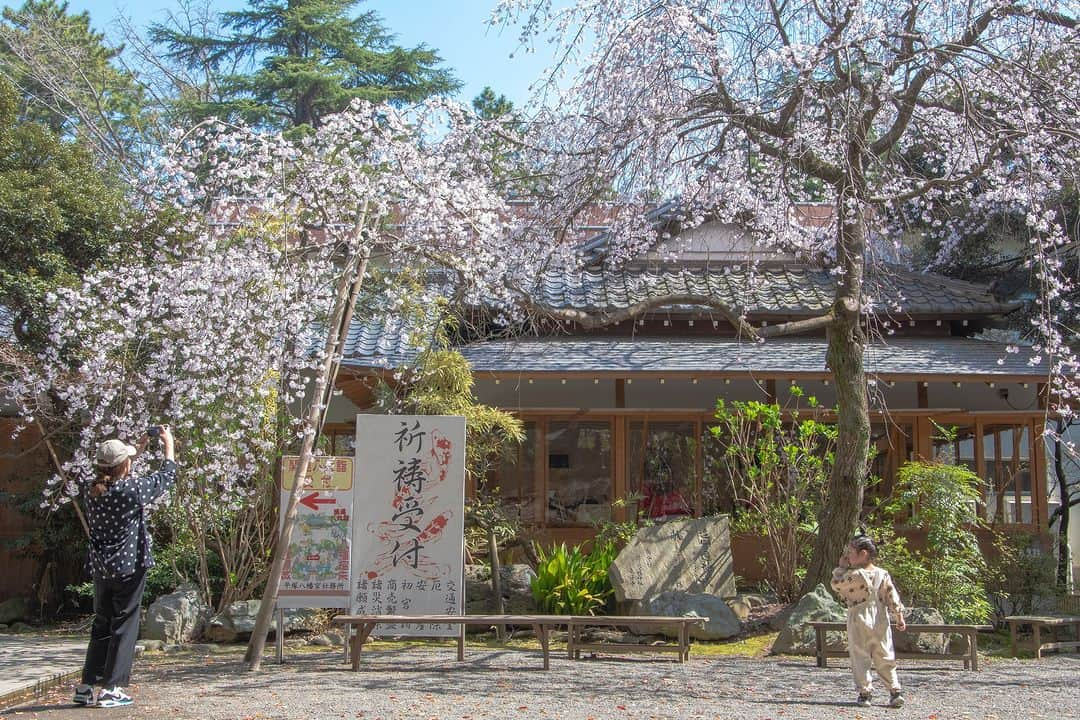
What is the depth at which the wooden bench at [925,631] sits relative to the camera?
7.95 meters

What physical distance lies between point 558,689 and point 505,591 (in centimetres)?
369

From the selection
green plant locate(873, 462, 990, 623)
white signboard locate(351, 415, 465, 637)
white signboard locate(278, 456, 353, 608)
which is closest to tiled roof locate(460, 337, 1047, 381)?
green plant locate(873, 462, 990, 623)

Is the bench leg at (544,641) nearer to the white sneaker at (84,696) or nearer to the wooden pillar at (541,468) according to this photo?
the white sneaker at (84,696)

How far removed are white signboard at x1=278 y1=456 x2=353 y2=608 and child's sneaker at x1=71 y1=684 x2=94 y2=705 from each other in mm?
2091

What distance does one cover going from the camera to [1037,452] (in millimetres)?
12289

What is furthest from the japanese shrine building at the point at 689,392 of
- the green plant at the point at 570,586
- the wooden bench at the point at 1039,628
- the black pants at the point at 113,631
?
the black pants at the point at 113,631

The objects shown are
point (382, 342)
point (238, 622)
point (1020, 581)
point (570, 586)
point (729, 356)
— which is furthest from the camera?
point (382, 342)

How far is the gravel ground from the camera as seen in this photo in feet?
20.2

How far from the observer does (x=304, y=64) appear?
21.9 meters

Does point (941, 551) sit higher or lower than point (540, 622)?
higher

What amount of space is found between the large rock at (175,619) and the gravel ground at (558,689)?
720 millimetres

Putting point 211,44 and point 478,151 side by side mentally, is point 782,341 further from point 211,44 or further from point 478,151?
point 211,44

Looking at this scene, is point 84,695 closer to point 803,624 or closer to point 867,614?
point 867,614

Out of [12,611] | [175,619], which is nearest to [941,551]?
[175,619]
